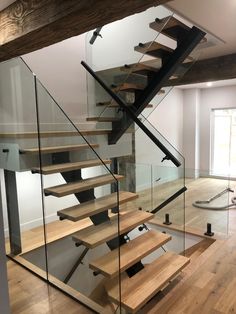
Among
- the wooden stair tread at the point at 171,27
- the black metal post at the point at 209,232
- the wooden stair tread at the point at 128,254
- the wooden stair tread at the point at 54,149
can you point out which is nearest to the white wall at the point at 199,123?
the black metal post at the point at 209,232

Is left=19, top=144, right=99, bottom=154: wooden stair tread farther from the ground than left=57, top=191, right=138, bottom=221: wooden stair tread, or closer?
farther from the ground

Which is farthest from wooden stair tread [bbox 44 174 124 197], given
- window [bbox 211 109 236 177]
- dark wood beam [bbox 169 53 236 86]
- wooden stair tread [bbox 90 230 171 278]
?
window [bbox 211 109 236 177]

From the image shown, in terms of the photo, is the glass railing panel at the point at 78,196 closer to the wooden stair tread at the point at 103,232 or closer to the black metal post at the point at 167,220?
the wooden stair tread at the point at 103,232

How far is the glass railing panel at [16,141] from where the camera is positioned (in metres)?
2.80

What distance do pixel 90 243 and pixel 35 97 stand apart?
5.31 feet

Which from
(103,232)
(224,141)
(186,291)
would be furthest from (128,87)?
(224,141)

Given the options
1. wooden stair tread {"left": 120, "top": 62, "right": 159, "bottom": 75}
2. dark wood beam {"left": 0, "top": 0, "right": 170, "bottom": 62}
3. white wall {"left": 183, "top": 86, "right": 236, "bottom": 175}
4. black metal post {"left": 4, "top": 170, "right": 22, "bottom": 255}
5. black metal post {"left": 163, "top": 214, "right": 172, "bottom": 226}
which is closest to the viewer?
dark wood beam {"left": 0, "top": 0, "right": 170, "bottom": 62}

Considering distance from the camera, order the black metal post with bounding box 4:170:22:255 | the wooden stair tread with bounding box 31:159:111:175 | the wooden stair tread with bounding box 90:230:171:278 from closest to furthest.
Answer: the wooden stair tread with bounding box 90:230:171:278, the wooden stair tread with bounding box 31:159:111:175, the black metal post with bounding box 4:170:22:255

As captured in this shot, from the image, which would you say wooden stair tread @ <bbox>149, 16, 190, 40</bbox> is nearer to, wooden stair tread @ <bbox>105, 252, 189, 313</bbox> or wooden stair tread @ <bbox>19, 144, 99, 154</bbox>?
wooden stair tread @ <bbox>19, 144, 99, 154</bbox>

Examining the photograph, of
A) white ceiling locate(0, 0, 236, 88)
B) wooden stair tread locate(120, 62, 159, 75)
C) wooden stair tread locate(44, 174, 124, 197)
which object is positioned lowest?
wooden stair tread locate(44, 174, 124, 197)

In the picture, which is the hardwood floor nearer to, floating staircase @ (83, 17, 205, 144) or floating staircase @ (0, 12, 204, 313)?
floating staircase @ (0, 12, 204, 313)

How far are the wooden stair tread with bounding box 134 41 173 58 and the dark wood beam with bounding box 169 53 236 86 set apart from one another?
74cm

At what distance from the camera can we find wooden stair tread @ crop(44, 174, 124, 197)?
247cm

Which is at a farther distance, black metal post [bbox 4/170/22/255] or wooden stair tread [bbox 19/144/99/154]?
black metal post [bbox 4/170/22/255]
